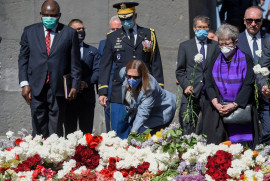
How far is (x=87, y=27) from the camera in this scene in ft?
33.4

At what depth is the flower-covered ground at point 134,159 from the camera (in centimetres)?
529

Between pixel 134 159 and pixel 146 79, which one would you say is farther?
pixel 146 79

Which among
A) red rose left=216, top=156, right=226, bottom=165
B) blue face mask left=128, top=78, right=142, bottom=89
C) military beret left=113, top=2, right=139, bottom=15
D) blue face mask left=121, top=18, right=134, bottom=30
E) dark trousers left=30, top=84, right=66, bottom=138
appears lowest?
dark trousers left=30, top=84, right=66, bottom=138

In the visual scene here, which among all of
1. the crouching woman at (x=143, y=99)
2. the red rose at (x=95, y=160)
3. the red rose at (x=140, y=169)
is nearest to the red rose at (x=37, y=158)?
the red rose at (x=95, y=160)

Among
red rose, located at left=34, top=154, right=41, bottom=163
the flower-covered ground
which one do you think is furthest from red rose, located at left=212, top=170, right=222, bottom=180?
red rose, located at left=34, top=154, right=41, bottom=163

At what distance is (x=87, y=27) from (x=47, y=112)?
2.66 m

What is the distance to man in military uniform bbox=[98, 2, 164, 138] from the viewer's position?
306 inches

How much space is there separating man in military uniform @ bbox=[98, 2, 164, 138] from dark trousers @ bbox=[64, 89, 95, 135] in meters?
0.96

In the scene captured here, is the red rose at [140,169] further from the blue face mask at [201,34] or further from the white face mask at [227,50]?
the blue face mask at [201,34]

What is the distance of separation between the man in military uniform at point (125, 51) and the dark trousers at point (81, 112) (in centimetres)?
96

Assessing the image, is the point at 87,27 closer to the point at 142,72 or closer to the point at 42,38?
the point at 42,38

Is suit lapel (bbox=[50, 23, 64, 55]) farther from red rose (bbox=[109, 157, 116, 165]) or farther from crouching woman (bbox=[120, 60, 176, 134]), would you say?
red rose (bbox=[109, 157, 116, 165])

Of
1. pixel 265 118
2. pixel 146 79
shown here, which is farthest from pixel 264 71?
pixel 146 79

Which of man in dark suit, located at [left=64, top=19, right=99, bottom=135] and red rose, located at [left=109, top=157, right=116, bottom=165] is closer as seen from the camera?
red rose, located at [left=109, top=157, right=116, bottom=165]
